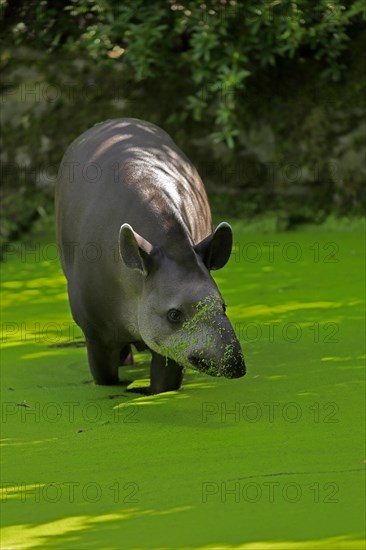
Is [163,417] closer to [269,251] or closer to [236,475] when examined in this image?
[236,475]

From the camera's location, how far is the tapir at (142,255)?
6402 millimetres

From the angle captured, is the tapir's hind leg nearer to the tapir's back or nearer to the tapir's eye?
the tapir's back

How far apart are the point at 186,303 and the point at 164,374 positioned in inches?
27.8

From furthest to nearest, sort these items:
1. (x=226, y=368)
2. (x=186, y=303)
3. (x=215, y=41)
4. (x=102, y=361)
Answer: (x=215, y=41), (x=102, y=361), (x=186, y=303), (x=226, y=368)

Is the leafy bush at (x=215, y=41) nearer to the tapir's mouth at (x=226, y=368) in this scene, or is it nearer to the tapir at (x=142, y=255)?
the tapir at (x=142, y=255)

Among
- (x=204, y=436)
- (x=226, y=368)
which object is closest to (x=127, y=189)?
(x=226, y=368)

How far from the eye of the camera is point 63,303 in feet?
30.5

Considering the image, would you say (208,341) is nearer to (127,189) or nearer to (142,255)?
(142,255)

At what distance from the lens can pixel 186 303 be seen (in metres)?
6.41

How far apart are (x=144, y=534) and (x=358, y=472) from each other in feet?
3.45

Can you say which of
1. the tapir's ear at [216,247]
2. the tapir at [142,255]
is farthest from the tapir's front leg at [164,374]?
the tapir's ear at [216,247]

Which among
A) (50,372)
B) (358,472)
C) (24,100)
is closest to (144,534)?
(358,472)

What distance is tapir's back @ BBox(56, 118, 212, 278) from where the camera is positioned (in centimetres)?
684

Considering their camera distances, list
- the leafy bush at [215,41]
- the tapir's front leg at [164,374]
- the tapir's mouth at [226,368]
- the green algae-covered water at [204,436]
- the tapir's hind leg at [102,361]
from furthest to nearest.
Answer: the leafy bush at [215,41] → the tapir's hind leg at [102,361] → the tapir's front leg at [164,374] → the tapir's mouth at [226,368] → the green algae-covered water at [204,436]
